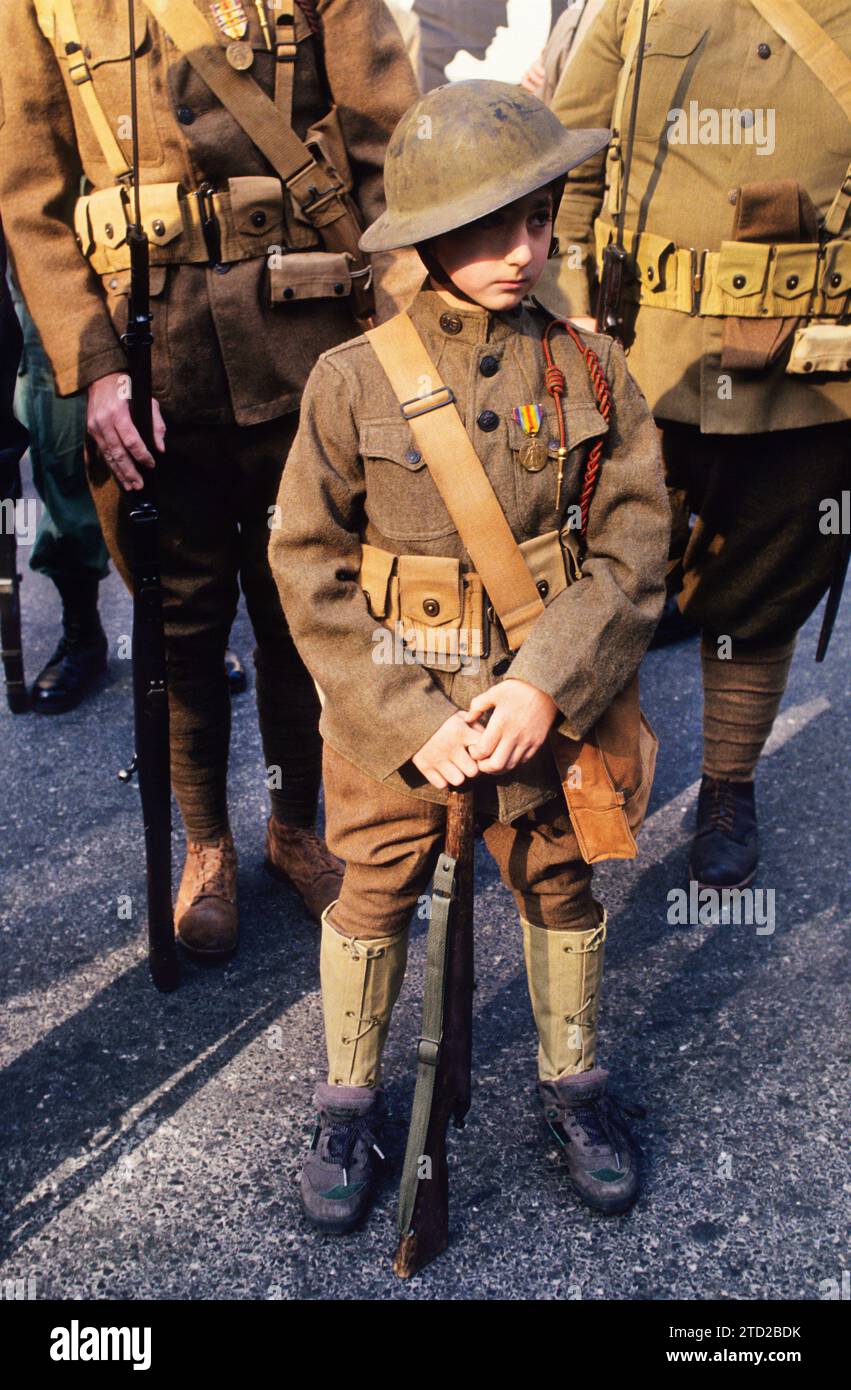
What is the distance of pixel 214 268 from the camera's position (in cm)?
271

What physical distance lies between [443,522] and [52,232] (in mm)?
1201

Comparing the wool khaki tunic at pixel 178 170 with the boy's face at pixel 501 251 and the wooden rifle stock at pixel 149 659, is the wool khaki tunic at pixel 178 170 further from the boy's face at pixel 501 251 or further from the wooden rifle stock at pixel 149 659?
the boy's face at pixel 501 251

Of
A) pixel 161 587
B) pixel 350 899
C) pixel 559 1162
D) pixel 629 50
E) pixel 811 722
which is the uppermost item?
pixel 629 50

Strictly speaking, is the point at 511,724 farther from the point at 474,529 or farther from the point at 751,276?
the point at 751,276

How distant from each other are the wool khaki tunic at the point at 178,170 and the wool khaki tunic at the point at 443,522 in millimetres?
660

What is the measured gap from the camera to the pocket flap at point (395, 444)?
81.8 inches

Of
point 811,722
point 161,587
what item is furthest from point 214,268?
point 811,722

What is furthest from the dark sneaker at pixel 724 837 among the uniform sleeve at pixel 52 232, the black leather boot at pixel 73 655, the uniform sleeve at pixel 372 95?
the black leather boot at pixel 73 655

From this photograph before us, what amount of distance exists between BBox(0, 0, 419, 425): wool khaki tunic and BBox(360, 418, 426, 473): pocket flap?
0.75 metres

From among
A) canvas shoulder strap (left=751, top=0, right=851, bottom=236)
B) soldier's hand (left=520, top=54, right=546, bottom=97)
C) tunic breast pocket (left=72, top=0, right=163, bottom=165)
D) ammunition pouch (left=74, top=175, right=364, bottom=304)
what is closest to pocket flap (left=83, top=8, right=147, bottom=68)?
tunic breast pocket (left=72, top=0, right=163, bottom=165)

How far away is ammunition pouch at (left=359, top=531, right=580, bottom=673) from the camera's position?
2127 mm

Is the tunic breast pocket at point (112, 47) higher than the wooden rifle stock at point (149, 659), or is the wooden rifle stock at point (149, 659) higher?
the tunic breast pocket at point (112, 47)

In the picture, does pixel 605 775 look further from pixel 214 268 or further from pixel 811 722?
pixel 811 722

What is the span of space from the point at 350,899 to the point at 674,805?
171cm
